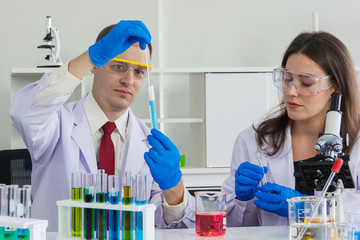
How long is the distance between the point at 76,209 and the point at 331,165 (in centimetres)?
75

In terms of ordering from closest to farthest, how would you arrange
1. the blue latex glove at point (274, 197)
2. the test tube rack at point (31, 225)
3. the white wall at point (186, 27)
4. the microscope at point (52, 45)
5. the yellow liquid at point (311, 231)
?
the test tube rack at point (31, 225), the yellow liquid at point (311, 231), the blue latex glove at point (274, 197), the microscope at point (52, 45), the white wall at point (186, 27)

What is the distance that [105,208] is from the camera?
4.92 feet

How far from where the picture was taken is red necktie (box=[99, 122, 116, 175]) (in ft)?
7.41

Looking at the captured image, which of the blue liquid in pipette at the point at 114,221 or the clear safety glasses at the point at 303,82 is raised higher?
the clear safety glasses at the point at 303,82

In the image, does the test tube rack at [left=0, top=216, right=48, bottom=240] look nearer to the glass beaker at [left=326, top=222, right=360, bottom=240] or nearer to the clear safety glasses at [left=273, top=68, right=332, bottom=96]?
the glass beaker at [left=326, top=222, right=360, bottom=240]

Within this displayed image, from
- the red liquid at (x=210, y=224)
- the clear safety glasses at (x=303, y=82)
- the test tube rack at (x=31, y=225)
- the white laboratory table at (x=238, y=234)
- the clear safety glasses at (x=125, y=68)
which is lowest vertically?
the white laboratory table at (x=238, y=234)

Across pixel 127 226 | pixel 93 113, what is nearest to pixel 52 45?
pixel 93 113

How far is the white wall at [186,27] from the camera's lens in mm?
4125

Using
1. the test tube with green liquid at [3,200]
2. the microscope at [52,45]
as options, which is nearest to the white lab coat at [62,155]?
the test tube with green liquid at [3,200]

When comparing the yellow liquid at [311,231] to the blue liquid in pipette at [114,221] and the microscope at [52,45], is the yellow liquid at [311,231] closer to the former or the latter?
the blue liquid in pipette at [114,221]

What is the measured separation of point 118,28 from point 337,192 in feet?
3.04

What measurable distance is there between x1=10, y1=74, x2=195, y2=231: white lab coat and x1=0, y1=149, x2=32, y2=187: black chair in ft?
2.23

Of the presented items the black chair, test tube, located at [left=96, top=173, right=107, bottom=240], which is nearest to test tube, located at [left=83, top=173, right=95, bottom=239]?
test tube, located at [left=96, top=173, right=107, bottom=240]

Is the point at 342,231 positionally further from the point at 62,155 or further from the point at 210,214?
the point at 62,155
